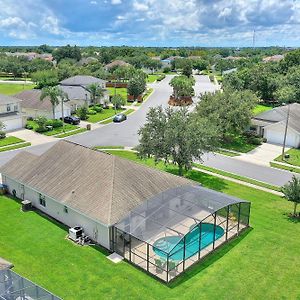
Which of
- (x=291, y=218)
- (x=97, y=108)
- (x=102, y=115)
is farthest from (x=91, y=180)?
(x=97, y=108)

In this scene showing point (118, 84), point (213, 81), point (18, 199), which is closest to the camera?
point (18, 199)

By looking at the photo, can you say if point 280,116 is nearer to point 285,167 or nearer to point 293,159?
point 293,159

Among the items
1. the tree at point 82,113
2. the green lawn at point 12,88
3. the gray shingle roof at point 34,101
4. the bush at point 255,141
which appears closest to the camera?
the bush at point 255,141

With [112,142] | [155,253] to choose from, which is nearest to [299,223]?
[155,253]

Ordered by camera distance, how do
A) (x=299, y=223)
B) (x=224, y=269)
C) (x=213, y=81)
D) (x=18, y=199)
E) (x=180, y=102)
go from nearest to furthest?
1. (x=224, y=269)
2. (x=299, y=223)
3. (x=18, y=199)
4. (x=180, y=102)
5. (x=213, y=81)

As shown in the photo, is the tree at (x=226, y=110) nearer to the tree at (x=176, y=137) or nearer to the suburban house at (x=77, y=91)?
the tree at (x=176, y=137)

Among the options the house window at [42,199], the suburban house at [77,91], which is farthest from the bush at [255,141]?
the suburban house at [77,91]

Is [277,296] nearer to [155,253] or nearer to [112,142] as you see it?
[155,253]
